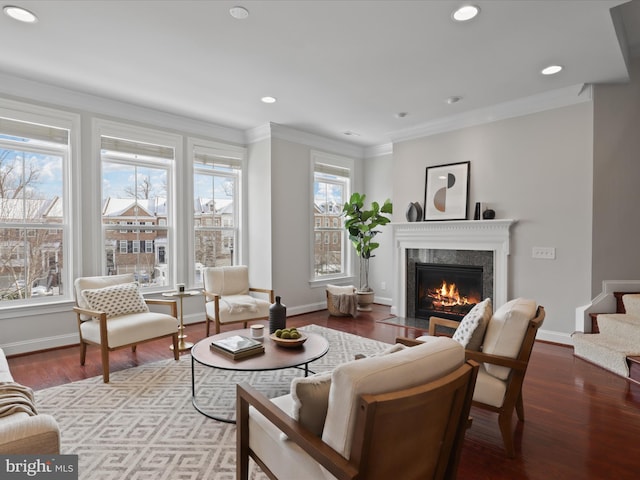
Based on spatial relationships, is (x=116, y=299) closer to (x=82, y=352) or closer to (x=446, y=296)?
(x=82, y=352)

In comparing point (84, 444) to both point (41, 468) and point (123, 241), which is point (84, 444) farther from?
point (123, 241)

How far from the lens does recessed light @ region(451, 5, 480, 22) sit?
250 cm

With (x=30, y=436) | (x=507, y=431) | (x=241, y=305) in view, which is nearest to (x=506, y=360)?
(x=507, y=431)

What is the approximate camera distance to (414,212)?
526 centimetres

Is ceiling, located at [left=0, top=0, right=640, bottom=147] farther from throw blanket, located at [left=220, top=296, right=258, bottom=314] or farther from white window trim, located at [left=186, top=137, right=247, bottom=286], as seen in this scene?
throw blanket, located at [left=220, top=296, right=258, bottom=314]

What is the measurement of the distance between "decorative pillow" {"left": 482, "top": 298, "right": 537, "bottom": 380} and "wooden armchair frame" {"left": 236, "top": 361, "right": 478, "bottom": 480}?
2.71 feet

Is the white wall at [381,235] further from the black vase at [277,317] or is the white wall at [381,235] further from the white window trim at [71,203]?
the white window trim at [71,203]

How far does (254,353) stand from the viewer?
2.59m

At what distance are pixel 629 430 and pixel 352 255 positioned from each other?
4.65m

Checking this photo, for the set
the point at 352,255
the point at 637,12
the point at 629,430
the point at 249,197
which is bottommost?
the point at 629,430

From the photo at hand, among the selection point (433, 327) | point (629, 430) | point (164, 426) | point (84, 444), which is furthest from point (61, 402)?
point (629, 430)

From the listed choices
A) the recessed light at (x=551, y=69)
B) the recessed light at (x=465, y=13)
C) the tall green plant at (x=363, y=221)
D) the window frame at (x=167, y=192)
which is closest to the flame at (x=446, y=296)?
the tall green plant at (x=363, y=221)

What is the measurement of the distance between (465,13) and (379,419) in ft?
8.96

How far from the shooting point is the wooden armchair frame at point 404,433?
3.50 feet
